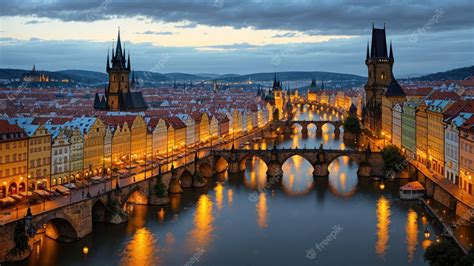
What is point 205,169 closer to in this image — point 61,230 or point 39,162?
point 39,162

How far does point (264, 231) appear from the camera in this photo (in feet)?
121

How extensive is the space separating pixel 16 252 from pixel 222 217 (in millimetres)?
14015

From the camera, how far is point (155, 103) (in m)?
120

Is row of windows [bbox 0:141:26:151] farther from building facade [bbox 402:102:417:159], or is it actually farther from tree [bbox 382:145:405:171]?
building facade [bbox 402:102:417:159]

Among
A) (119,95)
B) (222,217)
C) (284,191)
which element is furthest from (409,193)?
(119,95)

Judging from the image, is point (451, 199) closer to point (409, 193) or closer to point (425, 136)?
point (409, 193)

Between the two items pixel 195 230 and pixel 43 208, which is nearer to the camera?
pixel 43 208

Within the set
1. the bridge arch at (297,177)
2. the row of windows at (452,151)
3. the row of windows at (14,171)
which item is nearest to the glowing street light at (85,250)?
the row of windows at (14,171)

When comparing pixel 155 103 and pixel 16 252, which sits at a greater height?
pixel 155 103

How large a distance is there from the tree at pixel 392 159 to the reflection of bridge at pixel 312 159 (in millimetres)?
1104

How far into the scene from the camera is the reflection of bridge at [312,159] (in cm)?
5597

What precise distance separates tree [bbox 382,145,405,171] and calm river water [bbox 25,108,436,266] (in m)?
2.34

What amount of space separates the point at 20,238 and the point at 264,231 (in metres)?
13.6

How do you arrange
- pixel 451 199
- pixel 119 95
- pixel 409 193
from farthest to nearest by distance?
pixel 119 95 < pixel 409 193 < pixel 451 199
